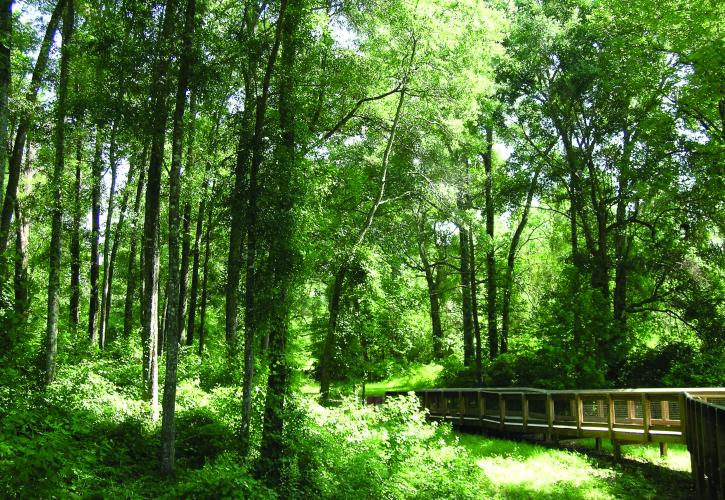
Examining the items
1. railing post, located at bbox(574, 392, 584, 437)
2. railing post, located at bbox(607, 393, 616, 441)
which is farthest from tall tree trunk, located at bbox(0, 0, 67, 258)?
railing post, located at bbox(607, 393, 616, 441)

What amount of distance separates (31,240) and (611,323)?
2878cm

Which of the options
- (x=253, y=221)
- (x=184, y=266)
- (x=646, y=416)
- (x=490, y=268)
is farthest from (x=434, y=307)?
(x=253, y=221)

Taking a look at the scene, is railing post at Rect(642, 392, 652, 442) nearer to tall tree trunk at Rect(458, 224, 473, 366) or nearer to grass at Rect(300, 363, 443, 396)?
tall tree trunk at Rect(458, 224, 473, 366)

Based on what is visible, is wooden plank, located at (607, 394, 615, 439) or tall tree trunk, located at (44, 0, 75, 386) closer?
tall tree trunk, located at (44, 0, 75, 386)

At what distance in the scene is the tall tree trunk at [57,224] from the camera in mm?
11680

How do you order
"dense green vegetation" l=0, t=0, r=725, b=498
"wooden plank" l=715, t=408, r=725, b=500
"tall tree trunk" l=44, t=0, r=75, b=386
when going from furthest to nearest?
"tall tree trunk" l=44, t=0, r=75, b=386, "dense green vegetation" l=0, t=0, r=725, b=498, "wooden plank" l=715, t=408, r=725, b=500

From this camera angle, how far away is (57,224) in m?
12.5

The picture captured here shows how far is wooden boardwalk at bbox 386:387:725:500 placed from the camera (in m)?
9.18

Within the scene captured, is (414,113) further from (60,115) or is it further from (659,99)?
(60,115)

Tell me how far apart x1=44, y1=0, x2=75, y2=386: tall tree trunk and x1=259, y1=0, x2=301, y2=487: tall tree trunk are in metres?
4.77

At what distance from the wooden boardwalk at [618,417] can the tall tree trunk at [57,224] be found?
1250 centimetres

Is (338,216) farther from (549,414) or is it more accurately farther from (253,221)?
(549,414)

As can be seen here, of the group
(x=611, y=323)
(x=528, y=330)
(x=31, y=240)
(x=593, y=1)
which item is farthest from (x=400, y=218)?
(x=31, y=240)

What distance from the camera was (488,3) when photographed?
2267 cm
